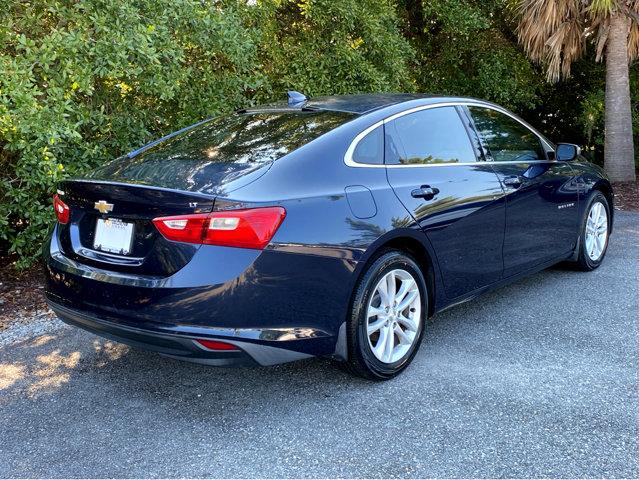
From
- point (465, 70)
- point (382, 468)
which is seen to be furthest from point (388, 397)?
point (465, 70)

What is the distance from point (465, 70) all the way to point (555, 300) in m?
8.06

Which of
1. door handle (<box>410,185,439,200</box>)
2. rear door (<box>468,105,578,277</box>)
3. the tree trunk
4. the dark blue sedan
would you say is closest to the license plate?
the dark blue sedan

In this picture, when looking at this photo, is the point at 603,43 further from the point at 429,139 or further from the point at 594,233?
the point at 429,139

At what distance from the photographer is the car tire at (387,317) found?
340 centimetres

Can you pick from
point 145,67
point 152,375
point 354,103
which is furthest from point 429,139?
point 145,67

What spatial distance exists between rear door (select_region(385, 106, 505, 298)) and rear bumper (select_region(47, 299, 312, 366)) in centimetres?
121

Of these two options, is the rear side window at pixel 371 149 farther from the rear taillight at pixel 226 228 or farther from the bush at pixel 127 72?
the bush at pixel 127 72

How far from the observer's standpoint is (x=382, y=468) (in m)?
2.79

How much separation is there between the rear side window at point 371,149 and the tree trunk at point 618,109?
8818 mm

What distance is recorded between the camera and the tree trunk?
10781 millimetres

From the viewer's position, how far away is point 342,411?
3.30 m

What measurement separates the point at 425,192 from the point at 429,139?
1.54ft

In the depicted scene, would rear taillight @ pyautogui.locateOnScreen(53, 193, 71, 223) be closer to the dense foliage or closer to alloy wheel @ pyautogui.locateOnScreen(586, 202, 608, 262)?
the dense foliage

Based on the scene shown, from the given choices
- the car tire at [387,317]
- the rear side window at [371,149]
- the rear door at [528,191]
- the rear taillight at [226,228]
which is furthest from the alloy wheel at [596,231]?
the rear taillight at [226,228]
